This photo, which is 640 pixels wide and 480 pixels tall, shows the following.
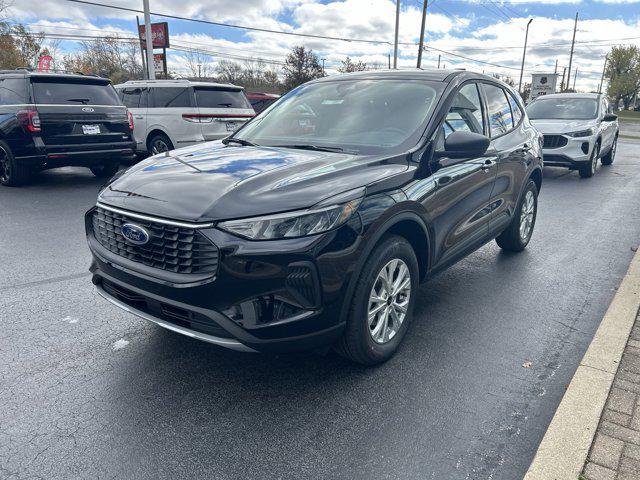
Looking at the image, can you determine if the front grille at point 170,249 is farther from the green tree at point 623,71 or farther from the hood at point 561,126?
the green tree at point 623,71

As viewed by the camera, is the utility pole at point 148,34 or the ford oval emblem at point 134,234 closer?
the ford oval emblem at point 134,234

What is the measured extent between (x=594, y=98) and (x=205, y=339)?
1254cm

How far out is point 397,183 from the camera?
121 inches

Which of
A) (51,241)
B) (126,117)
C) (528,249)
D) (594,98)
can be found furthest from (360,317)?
(594,98)

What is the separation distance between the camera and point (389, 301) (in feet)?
10.4

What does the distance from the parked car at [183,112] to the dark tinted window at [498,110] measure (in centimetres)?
692

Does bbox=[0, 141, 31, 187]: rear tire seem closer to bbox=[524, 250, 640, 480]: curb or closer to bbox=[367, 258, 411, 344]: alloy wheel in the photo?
bbox=[367, 258, 411, 344]: alloy wheel

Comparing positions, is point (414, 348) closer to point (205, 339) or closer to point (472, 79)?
point (205, 339)

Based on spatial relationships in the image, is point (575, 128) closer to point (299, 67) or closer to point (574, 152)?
point (574, 152)

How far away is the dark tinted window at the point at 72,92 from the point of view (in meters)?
8.11

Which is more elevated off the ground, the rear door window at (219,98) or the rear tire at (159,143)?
the rear door window at (219,98)

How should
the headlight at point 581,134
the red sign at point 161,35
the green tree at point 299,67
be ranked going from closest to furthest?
the headlight at point 581,134
the red sign at point 161,35
the green tree at point 299,67

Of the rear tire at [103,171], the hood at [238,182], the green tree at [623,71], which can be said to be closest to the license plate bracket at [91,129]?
the rear tire at [103,171]

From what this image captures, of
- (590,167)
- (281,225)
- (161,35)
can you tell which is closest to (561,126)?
(590,167)
